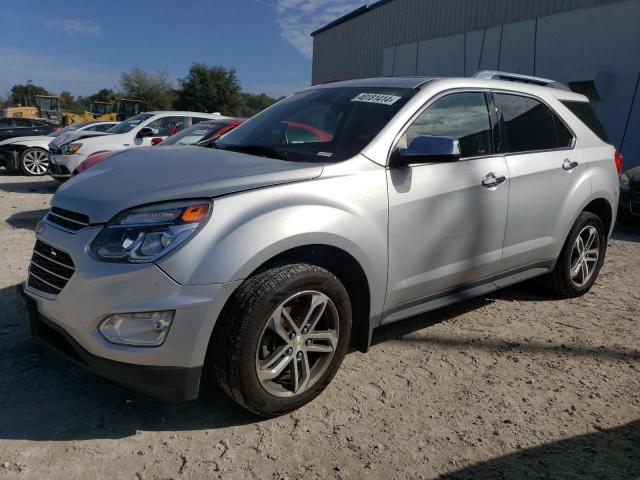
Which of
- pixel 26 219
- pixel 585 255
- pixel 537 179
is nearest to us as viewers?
pixel 537 179

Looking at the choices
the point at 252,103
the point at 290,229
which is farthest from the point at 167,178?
the point at 252,103

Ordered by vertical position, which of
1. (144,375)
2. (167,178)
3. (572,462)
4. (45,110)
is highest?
(45,110)

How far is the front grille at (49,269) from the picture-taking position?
2.39 meters

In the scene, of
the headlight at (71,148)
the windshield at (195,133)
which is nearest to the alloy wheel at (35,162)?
the headlight at (71,148)

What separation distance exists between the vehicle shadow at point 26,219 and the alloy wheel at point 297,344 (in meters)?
5.56

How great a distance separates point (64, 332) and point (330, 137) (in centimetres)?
179

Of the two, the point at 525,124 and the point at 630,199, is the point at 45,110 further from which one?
the point at 525,124

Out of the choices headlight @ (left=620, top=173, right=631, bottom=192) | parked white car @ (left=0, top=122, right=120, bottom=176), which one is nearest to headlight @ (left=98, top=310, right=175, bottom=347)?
headlight @ (left=620, top=173, right=631, bottom=192)

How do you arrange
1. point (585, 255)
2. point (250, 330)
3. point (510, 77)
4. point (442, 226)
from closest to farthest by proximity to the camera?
point (250, 330) < point (442, 226) < point (510, 77) < point (585, 255)

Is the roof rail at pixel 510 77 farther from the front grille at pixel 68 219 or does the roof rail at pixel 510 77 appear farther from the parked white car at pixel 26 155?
the parked white car at pixel 26 155

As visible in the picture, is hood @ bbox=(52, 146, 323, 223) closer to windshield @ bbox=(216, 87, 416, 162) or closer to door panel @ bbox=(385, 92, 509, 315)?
windshield @ bbox=(216, 87, 416, 162)

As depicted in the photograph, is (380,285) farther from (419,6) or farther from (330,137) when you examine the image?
(419,6)

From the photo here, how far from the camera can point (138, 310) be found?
7.25 feet

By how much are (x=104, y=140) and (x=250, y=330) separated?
9.19 meters
